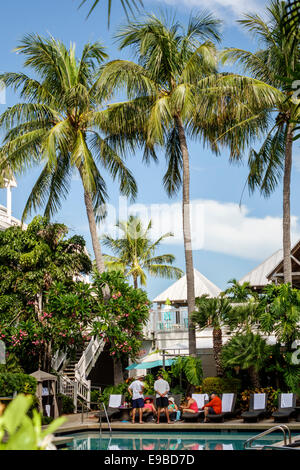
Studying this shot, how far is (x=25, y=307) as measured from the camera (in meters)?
21.6

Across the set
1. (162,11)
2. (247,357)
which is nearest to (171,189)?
(162,11)

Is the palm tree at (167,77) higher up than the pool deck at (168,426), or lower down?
higher up

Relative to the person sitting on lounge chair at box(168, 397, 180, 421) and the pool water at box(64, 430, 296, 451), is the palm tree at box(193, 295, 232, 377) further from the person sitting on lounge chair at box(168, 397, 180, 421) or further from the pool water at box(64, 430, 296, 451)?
the pool water at box(64, 430, 296, 451)

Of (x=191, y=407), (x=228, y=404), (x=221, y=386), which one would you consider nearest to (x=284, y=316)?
(x=221, y=386)

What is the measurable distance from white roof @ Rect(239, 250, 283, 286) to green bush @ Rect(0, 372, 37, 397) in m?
17.0

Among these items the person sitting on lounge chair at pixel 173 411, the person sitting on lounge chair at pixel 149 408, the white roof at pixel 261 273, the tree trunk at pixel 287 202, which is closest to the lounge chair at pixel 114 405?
the person sitting on lounge chair at pixel 149 408

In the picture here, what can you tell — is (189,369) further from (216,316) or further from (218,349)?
(216,316)

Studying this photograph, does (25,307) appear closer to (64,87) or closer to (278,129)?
(64,87)

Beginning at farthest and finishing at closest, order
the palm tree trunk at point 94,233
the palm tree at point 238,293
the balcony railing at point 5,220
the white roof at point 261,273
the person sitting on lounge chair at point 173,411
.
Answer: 1. the white roof at point 261,273
2. the balcony railing at point 5,220
3. the palm tree trunk at point 94,233
4. the palm tree at point 238,293
5. the person sitting on lounge chair at point 173,411

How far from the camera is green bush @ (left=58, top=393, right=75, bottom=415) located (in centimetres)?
2064

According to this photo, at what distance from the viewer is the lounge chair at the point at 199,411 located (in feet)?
55.0

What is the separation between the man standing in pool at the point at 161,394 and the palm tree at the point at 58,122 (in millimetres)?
6651

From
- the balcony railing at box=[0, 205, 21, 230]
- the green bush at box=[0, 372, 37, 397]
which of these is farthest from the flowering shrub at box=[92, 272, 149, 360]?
the balcony railing at box=[0, 205, 21, 230]

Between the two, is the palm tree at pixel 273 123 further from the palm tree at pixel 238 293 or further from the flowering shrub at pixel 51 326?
the flowering shrub at pixel 51 326
